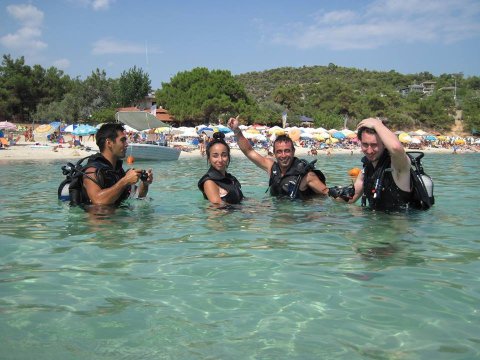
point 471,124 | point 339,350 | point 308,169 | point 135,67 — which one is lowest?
point 339,350

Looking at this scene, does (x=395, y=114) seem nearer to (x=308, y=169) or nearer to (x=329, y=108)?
(x=329, y=108)

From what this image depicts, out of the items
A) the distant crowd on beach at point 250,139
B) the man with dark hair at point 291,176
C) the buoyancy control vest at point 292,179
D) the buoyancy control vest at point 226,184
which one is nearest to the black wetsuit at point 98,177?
the buoyancy control vest at point 226,184

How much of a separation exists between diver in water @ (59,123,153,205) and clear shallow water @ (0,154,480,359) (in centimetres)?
29

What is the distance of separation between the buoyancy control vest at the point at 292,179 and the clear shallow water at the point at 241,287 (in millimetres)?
922

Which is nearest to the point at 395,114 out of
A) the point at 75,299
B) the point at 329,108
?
the point at 329,108

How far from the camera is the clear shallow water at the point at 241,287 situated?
222 centimetres

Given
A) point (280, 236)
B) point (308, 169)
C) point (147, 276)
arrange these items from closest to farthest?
point (147, 276), point (280, 236), point (308, 169)

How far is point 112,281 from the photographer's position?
313cm

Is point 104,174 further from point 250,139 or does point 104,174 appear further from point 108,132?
point 250,139

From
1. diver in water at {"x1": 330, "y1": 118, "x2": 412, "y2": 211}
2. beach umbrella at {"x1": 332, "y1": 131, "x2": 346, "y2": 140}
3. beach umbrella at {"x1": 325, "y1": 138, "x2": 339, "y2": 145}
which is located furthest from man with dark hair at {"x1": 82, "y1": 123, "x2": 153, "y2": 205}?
beach umbrella at {"x1": 332, "y1": 131, "x2": 346, "y2": 140}

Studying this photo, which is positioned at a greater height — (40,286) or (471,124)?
(471,124)

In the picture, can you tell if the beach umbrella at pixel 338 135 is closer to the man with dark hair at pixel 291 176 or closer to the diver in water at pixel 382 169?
the man with dark hair at pixel 291 176

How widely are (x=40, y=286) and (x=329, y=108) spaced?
228ft

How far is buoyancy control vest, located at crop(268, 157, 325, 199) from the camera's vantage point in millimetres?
6301
